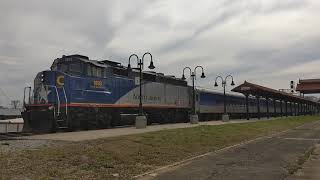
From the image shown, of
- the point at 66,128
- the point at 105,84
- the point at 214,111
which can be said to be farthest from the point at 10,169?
the point at 214,111

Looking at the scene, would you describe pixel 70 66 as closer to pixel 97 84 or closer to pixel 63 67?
pixel 63 67

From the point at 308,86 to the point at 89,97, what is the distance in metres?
101

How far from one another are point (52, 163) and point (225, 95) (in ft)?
155

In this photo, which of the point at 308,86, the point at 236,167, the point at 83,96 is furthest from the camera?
the point at 308,86

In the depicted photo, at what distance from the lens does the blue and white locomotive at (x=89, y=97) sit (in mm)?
26859

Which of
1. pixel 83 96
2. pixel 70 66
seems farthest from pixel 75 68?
pixel 83 96

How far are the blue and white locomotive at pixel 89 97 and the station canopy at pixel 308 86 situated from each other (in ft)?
280

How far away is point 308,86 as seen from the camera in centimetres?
12006

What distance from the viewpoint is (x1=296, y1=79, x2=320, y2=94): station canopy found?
118 meters

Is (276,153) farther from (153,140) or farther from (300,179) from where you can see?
(300,179)

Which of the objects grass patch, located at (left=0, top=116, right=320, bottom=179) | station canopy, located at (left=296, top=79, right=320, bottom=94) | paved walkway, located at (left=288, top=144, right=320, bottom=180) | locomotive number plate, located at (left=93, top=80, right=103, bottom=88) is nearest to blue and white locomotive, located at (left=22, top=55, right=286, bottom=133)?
locomotive number plate, located at (left=93, top=80, right=103, bottom=88)

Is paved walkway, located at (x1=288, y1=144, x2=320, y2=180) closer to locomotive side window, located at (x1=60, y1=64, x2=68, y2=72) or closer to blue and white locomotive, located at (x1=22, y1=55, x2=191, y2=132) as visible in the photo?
blue and white locomotive, located at (x1=22, y1=55, x2=191, y2=132)

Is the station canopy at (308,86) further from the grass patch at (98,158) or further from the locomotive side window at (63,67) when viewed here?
the grass patch at (98,158)

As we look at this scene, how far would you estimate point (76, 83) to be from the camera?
28.3 m
